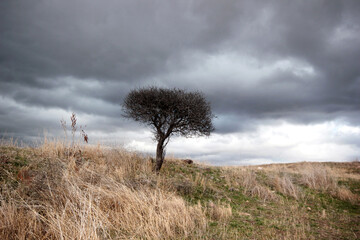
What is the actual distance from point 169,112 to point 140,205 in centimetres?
730

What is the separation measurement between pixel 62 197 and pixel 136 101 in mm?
8437

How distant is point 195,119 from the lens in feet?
43.7

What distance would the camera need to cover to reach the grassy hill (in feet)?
17.0

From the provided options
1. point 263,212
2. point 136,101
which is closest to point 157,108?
point 136,101

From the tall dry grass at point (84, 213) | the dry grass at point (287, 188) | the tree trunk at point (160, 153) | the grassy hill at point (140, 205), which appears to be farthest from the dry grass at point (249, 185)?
the tall dry grass at point (84, 213)

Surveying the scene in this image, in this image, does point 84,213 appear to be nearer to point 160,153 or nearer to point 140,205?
point 140,205

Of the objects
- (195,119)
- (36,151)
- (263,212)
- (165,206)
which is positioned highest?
(195,119)

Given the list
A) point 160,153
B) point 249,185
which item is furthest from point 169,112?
point 249,185

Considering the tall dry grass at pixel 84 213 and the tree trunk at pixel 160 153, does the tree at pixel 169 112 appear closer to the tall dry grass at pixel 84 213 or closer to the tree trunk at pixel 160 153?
the tree trunk at pixel 160 153

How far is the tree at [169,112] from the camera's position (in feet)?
43.5

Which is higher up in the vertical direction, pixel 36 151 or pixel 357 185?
pixel 36 151

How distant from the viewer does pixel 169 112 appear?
43.4 ft

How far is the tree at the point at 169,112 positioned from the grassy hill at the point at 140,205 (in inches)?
78.3

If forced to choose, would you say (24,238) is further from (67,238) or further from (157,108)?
(157,108)
